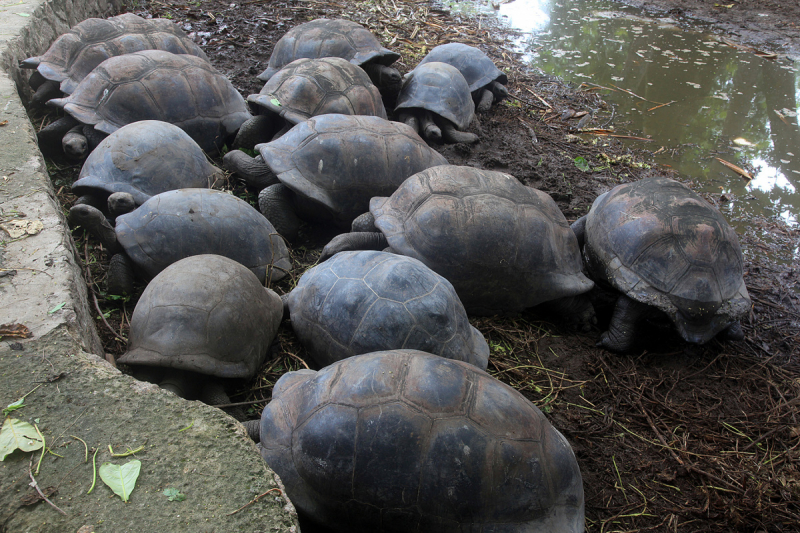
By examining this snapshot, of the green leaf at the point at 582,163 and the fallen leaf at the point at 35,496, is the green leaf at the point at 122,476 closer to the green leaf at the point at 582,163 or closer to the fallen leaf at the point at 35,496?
the fallen leaf at the point at 35,496

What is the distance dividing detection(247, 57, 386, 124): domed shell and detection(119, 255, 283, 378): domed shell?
2121 millimetres

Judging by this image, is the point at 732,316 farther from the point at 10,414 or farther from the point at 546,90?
the point at 546,90

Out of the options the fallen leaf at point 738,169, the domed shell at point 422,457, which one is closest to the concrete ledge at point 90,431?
the domed shell at point 422,457

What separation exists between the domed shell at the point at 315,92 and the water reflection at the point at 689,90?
11.9ft

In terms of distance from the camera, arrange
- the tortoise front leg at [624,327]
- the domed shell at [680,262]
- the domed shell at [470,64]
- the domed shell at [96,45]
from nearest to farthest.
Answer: the domed shell at [680,262] < the tortoise front leg at [624,327] < the domed shell at [96,45] < the domed shell at [470,64]

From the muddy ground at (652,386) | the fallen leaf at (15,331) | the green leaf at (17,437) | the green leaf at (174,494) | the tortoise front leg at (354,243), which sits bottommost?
the muddy ground at (652,386)

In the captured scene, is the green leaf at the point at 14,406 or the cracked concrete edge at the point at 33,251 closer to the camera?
the green leaf at the point at 14,406

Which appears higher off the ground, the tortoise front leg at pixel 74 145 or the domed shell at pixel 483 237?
the tortoise front leg at pixel 74 145

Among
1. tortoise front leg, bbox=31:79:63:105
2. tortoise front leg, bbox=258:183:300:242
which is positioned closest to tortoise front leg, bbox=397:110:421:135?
tortoise front leg, bbox=258:183:300:242

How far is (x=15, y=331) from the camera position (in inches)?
77.1

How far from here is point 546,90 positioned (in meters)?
7.24

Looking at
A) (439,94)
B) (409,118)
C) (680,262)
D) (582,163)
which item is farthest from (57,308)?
(582,163)

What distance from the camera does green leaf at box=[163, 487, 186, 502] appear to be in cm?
146

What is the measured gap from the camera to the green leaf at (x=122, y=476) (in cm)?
146
